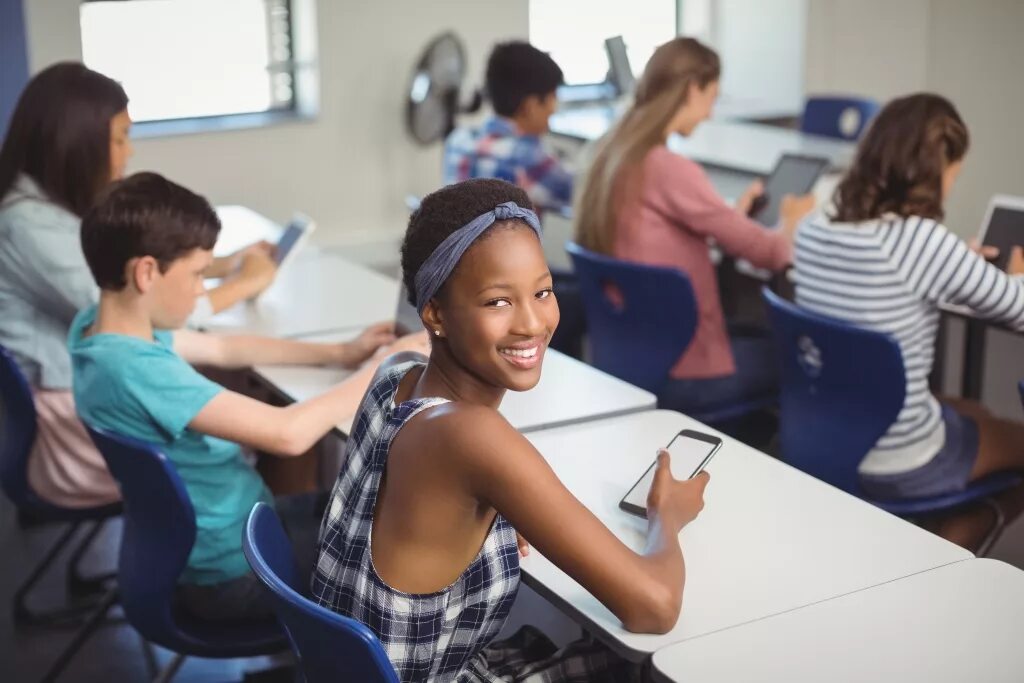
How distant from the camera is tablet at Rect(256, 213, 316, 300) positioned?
3.39 metres

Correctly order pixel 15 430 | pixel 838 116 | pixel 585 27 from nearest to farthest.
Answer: pixel 15 430 → pixel 838 116 → pixel 585 27

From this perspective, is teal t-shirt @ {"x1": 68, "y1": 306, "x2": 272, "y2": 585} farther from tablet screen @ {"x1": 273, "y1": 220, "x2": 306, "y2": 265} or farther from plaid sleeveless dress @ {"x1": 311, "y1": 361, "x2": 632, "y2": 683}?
tablet screen @ {"x1": 273, "y1": 220, "x2": 306, "y2": 265}

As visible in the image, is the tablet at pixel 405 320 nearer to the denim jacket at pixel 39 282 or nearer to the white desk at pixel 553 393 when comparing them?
the white desk at pixel 553 393

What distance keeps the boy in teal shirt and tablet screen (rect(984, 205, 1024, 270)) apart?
159 cm

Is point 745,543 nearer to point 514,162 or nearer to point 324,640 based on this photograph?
point 324,640

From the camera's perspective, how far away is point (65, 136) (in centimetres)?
288

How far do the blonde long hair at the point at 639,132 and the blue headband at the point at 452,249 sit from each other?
1.81 meters

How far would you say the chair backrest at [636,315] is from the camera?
121 inches

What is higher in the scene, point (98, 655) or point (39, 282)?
point (39, 282)

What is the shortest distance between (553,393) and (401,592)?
0.96m

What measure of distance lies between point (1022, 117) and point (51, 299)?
4.38 meters

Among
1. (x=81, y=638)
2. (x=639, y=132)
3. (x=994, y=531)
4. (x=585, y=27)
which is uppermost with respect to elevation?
(x=585, y=27)

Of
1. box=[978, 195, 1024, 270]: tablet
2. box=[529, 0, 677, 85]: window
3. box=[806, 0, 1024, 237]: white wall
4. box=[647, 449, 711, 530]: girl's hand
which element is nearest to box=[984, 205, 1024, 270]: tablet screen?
box=[978, 195, 1024, 270]: tablet

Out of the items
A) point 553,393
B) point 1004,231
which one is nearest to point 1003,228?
point 1004,231
